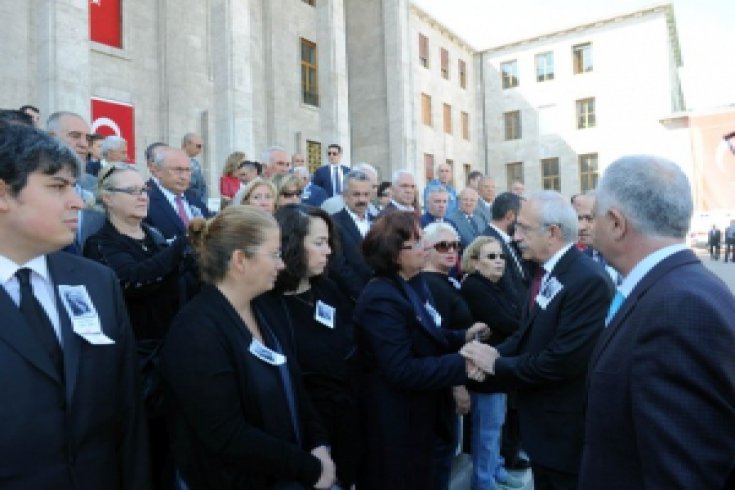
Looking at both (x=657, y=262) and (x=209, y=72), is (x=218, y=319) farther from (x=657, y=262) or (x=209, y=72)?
(x=209, y=72)

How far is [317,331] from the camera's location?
311 centimetres

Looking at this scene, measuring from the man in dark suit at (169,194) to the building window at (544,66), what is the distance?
3716 centimetres

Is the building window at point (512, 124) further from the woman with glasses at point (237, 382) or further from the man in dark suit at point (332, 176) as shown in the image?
the woman with glasses at point (237, 382)

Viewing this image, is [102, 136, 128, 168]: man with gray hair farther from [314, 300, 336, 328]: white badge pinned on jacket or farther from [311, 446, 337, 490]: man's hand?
[311, 446, 337, 490]: man's hand

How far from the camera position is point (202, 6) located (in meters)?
17.5

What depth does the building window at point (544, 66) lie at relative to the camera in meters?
38.1

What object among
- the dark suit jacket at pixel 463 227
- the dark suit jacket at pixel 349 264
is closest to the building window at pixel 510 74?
the dark suit jacket at pixel 463 227

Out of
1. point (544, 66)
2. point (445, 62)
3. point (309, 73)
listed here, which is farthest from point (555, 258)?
point (544, 66)

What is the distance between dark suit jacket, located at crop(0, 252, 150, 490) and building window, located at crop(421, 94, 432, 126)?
102ft

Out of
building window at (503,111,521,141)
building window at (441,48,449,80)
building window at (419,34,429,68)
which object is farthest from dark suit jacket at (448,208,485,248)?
building window at (503,111,521,141)

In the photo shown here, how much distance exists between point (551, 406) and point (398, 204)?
4.98m

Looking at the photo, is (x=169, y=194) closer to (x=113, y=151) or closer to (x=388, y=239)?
(x=388, y=239)

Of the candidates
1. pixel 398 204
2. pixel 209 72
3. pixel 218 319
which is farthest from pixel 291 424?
pixel 209 72

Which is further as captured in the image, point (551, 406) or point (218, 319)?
point (551, 406)
